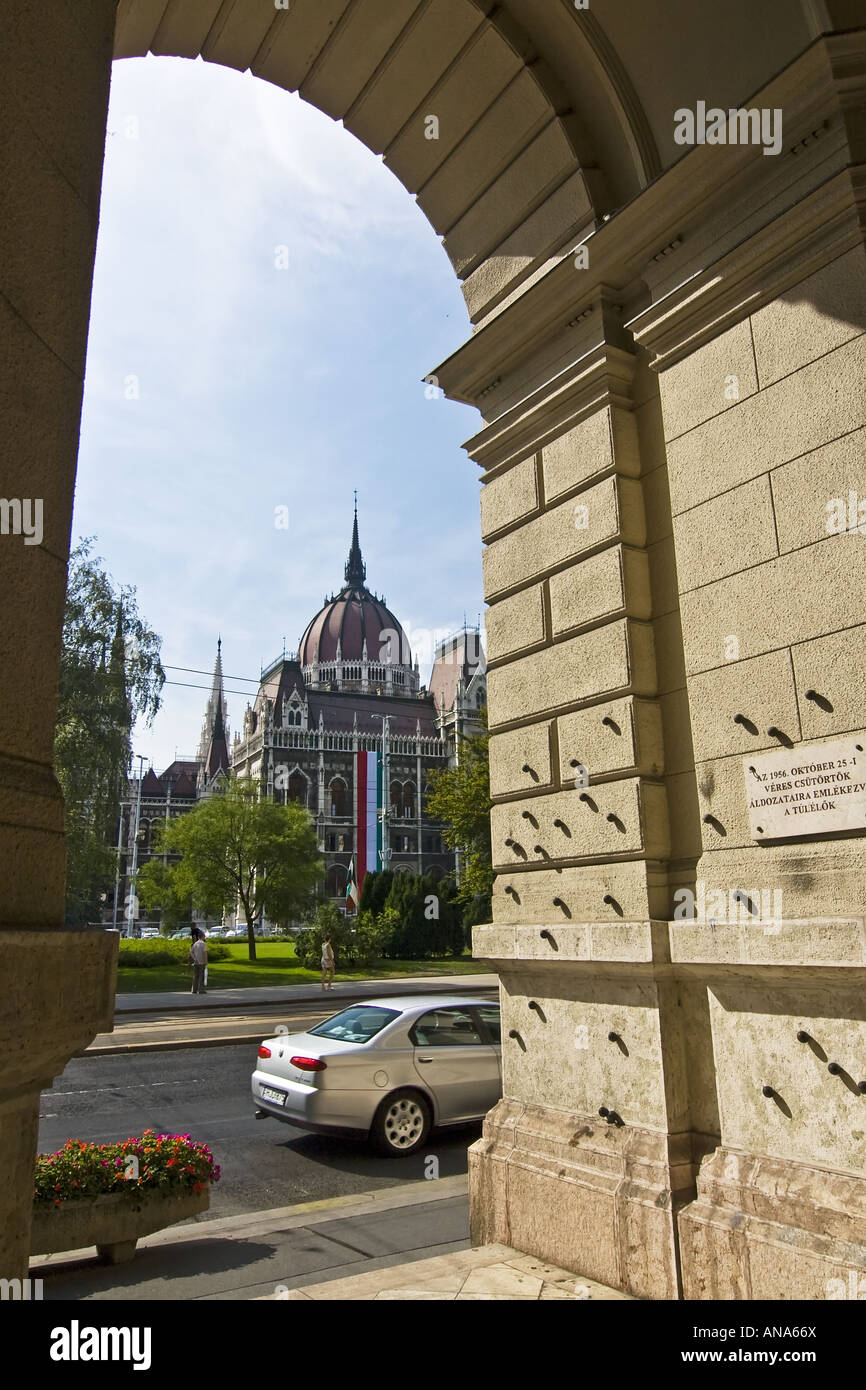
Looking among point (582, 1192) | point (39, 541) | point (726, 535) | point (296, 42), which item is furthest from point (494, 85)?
point (582, 1192)

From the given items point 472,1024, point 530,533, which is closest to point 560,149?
point 530,533

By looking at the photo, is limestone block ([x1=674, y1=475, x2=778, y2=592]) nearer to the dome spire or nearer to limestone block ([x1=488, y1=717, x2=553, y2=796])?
limestone block ([x1=488, y1=717, x2=553, y2=796])

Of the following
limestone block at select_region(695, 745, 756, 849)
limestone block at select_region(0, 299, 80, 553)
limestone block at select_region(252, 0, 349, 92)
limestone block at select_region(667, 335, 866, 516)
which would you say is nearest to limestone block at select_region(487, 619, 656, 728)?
limestone block at select_region(695, 745, 756, 849)

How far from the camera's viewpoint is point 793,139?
5.18 m

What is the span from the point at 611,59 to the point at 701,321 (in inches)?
86.3

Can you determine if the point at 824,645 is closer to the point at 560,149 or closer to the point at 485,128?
the point at 560,149

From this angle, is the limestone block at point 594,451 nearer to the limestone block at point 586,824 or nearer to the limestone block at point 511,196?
the limestone block at point 511,196

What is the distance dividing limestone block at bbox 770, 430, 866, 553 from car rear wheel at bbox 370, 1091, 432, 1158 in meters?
7.60

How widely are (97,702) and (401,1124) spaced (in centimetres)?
2401

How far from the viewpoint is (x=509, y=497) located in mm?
7020
